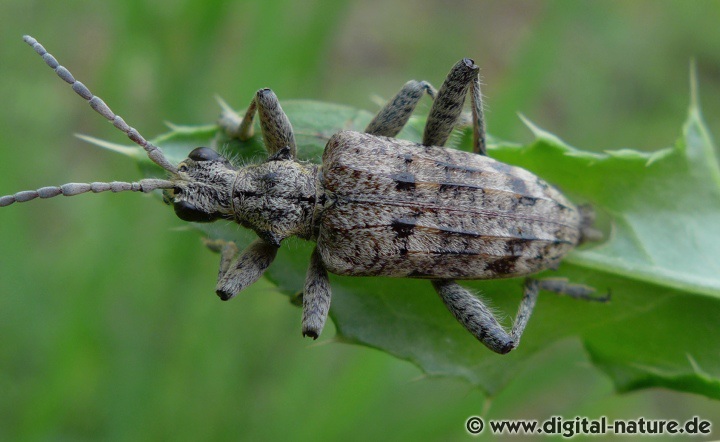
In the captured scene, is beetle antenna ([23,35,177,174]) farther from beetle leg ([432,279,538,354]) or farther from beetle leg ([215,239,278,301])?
beetle leg ([432,279,538,354])

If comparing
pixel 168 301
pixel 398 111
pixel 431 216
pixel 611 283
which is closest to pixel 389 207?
pixel 431 216

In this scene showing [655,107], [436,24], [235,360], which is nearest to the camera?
[235,360]

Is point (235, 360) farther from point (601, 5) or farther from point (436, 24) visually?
point (601, 5)

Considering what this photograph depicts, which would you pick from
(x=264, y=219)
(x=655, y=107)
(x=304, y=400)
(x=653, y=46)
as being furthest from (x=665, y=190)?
(x=653, y=46)

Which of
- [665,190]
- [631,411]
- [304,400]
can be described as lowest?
[631,411]

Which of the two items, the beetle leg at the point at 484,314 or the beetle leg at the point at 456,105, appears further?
the beetle leg at the point at 456,105

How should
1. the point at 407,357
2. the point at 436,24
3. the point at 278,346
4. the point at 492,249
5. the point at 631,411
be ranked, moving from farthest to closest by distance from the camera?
the point at 436,24 < the point at 631,411 < the point at 278,346 < the point at 492,249 < the point at 407,357

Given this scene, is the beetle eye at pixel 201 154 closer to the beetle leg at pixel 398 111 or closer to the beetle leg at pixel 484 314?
the beetle leg at pixel 398 111

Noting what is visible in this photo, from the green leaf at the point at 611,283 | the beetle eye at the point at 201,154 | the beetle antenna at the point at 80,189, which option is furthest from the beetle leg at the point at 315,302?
the beetle antenna at the point at 80,189
